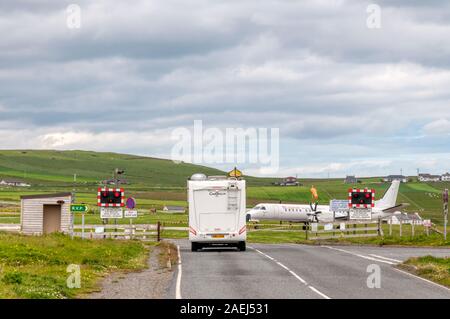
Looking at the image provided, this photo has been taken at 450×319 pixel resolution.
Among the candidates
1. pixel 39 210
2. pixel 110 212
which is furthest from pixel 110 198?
pixel 39 210

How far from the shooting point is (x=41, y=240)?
39156 mm

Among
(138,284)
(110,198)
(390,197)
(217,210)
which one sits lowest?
(138,284)

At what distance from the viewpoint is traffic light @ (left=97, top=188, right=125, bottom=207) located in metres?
48.7

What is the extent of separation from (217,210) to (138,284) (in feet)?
55.3

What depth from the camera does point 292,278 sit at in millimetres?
27188

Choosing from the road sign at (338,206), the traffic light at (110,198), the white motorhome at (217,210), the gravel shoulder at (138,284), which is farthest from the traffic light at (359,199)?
the gravel shoulder at (138,284)

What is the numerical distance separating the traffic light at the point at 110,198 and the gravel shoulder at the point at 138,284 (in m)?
15.6

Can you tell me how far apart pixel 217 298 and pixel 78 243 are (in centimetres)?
2126

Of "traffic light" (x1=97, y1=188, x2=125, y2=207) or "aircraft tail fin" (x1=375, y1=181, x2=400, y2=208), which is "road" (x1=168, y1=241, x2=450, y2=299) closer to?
"traffic light" (x1=97, y1=188, x2=125, y2=207)

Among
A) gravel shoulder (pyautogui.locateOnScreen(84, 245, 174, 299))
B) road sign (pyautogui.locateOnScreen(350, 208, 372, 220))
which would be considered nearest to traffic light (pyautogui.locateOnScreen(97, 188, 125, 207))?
road sign (pyautogui.locateOnScreen(350, 208, 372, 220))

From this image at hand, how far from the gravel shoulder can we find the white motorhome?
8.70 metres

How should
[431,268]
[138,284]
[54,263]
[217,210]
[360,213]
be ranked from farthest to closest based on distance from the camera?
[360,213] < [217,210] < [54,263] < [431,268] < [138,284]

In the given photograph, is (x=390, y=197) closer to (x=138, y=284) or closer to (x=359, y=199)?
(x=359, y=199)
